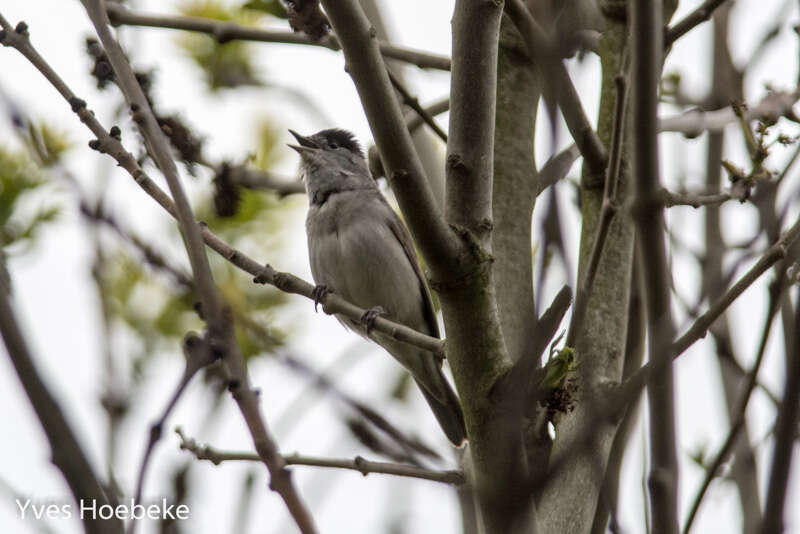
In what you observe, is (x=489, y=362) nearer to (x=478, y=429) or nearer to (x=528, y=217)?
(x=478, y=429)

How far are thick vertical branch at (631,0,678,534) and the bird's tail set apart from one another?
367cm

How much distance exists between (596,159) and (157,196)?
1703mm

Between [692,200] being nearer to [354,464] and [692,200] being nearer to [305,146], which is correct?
[354,464]

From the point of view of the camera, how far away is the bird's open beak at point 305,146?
6.09 m

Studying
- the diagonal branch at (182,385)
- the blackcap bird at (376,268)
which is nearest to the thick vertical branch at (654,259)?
the diagonal branch at (182,385)

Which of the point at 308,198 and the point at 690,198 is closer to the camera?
the point at 690,198

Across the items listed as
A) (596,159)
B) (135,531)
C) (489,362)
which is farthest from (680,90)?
(135,531)

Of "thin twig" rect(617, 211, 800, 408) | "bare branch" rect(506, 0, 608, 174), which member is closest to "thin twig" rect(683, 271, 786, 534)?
"thin twig" rect(617, 211, 800, 408)

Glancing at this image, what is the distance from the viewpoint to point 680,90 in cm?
548

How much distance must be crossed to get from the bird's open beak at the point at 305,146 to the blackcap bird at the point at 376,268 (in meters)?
0.02

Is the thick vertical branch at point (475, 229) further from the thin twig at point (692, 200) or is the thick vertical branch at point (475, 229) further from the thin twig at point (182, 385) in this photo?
the thin twig at point (182, 385)

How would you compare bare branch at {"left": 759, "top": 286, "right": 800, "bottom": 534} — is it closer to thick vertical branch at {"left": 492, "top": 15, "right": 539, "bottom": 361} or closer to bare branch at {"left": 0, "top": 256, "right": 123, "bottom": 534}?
bare branch at {"left": 0, "top": 256, "right": 123, "bottom": 534}

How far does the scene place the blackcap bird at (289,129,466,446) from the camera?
5.69m

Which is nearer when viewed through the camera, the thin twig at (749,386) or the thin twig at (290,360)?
the thin twig at (749,386)
